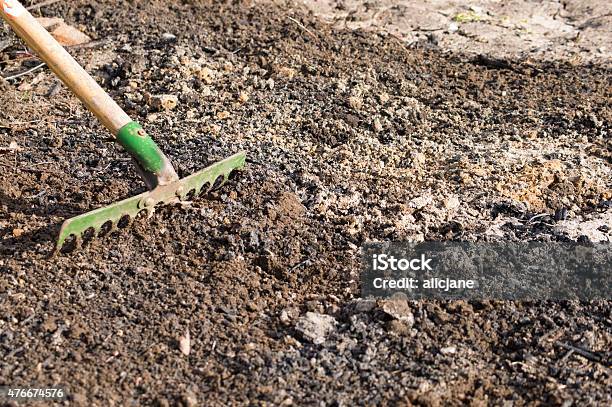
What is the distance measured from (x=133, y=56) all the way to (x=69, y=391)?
2934 mm

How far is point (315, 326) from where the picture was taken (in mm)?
3799

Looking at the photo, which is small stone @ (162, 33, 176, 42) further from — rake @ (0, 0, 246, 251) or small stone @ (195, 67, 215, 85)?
rake @ (0, 0, 246, 251)

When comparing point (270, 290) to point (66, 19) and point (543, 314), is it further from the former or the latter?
point (66, 19)

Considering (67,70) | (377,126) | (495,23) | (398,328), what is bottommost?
(398,328)

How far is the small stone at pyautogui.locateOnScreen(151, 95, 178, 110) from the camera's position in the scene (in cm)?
537

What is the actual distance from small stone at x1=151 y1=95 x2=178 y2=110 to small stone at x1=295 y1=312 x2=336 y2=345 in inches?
78.3

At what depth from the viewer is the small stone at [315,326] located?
12.3ft

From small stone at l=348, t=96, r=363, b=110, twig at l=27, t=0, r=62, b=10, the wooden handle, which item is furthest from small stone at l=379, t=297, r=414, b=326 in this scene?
twig at l=27, t=0, r=62, b=10

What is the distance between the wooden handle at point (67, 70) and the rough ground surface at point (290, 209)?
472 millimetres

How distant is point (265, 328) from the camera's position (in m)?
3.82

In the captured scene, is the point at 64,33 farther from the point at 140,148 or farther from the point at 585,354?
the point at 585,354

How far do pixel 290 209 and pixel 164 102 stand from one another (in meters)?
1.30

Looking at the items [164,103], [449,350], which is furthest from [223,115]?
[449,350]

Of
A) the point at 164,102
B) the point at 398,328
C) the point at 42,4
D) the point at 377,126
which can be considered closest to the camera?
the point at 398,328
